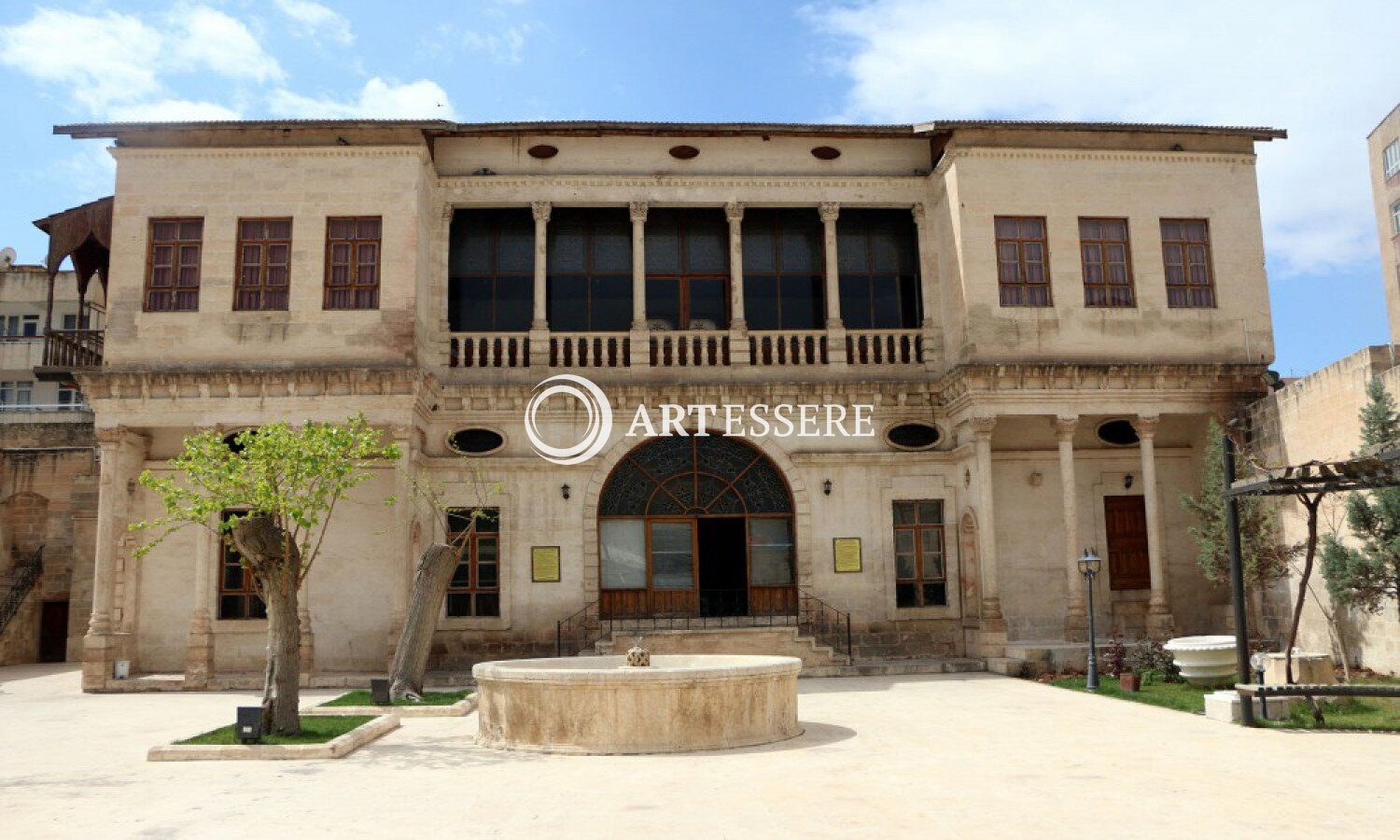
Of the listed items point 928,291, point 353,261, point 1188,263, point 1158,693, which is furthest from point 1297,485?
point 353,261

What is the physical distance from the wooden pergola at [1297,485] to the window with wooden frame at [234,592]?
1621 cm

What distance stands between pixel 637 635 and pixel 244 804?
1075cm

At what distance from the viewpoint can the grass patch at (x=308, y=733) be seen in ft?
39.9

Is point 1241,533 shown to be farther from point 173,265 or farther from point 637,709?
point 173,265

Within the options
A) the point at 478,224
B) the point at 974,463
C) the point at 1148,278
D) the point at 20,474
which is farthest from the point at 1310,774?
the point at 20,474

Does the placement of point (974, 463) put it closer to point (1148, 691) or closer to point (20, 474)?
point (1148, 691)

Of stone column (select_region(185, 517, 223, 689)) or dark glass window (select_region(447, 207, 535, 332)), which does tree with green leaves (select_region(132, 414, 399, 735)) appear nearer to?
stone column (select_region(185, 517, 223, 689))

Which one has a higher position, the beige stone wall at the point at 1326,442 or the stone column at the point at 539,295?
the stone column at the point at 539,295

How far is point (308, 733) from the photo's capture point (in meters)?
12.7

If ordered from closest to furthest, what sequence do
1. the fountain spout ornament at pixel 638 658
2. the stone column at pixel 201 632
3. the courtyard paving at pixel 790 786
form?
the courtyard paving at pixel 790 786
the fountain spout ornament at pixel 638 658
the stone column at pixel 201 632

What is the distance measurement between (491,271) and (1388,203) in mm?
41221

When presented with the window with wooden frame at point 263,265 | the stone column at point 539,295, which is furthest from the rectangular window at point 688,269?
the window with wooden frame at point 263,265

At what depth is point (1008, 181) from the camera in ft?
69.9

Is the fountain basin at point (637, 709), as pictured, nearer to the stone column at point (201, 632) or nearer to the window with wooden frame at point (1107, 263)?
the stone column at point (201, 632)
